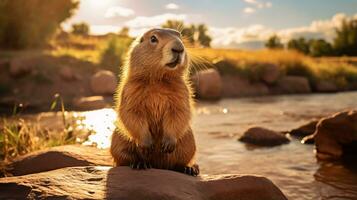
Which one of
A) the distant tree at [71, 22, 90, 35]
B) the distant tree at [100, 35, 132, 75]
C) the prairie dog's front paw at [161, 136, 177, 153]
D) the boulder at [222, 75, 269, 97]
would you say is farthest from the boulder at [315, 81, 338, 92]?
the distant tree at [71, 22, 90, 35]

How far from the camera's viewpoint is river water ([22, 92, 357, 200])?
20.6ft

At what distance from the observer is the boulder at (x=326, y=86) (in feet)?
70.0

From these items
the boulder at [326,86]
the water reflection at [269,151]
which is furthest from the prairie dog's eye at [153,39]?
the boulder at [326,86]

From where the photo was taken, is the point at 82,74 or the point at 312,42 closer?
the point at 82,74

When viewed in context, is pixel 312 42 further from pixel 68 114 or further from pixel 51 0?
pixel 68 114

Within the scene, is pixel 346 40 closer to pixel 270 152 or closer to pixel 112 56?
pixel 112 56

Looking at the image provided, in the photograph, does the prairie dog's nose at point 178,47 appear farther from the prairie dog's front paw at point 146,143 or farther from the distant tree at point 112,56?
the distant tree at point 112,56

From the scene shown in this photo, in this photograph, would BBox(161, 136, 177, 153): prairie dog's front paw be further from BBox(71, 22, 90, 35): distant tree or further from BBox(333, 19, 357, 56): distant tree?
BBox(71, 22, 90, 35): distant tree

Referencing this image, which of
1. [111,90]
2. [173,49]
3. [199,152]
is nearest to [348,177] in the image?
[199,152]

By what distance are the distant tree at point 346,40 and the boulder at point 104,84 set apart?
32.4 m

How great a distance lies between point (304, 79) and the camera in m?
21.7

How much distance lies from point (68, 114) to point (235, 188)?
36.7ft

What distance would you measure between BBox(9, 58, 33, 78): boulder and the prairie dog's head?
16.6m

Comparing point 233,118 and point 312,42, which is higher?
point 312,42
